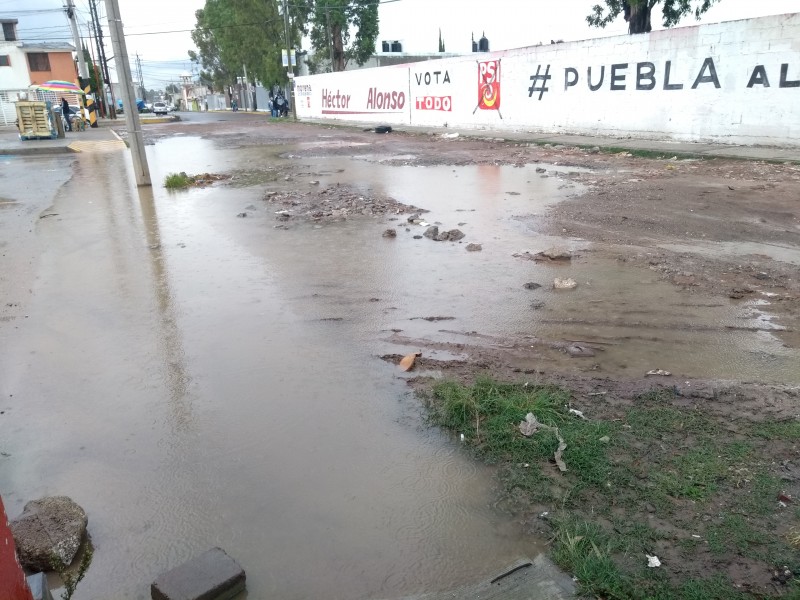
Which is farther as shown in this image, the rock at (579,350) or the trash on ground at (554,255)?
the trash on ground at (554,255)

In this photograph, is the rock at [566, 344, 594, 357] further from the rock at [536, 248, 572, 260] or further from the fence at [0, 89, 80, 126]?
the fence at [0, 89, 80, 126]

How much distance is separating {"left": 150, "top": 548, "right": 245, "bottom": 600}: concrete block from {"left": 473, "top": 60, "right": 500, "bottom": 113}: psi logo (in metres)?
22.0

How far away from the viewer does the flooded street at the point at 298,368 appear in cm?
262

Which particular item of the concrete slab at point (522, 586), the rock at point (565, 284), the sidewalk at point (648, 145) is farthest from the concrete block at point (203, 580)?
the sidewalk at point (648, 145)

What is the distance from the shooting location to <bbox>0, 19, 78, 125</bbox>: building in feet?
153

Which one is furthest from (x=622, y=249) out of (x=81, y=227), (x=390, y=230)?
(x=81, y=227)

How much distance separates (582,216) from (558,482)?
5919 mm

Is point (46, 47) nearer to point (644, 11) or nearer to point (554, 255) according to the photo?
point (644, 11)

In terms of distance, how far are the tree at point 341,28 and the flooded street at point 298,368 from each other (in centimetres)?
3632

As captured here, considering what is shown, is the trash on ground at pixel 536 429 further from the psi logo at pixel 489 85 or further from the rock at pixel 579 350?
the psi logo at pixel 489 85

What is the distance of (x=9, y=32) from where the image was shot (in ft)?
157

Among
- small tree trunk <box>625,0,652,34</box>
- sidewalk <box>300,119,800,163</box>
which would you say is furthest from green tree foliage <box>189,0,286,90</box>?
small tree trunk <box>625,0,652,34</box>

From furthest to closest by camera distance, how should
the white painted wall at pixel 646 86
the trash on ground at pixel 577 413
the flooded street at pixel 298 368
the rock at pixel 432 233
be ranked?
1. the white painted wall at pixel 646 86
2. the rock at pixel 432 233
3. the trash on ground at pixel 577 413
4. the flooded street at pixel 298 368

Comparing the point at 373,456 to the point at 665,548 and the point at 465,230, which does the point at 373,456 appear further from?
the point at 465,230
